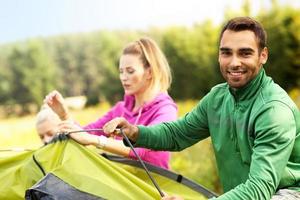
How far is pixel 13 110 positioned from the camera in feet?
82.2

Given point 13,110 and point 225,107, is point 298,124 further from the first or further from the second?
point 13,110

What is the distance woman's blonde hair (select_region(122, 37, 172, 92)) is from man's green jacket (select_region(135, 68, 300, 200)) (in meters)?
0.88

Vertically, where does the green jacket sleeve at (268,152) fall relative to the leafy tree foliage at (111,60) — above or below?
above

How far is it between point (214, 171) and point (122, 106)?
2.89 meters

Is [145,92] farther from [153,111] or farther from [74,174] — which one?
[74,174]

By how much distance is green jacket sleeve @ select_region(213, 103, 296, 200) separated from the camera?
2229 mm

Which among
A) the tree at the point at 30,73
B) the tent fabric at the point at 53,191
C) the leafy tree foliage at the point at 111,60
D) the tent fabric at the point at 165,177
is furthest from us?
the tree at the point at 30,73

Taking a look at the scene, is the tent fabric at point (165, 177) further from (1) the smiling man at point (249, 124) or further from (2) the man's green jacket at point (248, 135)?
(1) the smiling man at point (249, 124)

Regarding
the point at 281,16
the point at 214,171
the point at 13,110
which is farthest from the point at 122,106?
the point at 13,110

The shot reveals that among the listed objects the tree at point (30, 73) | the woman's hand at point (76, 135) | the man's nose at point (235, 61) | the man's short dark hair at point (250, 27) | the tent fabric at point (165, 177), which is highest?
the man's short dark hair at point (250, 27)

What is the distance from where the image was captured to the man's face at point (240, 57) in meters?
2.49

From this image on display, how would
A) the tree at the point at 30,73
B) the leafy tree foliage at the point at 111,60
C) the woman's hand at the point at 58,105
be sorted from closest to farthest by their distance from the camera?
the woman's hand at the point at 58,105 < the leafy tree foliage at the point at 111,60 < the tree at the point at 30,73

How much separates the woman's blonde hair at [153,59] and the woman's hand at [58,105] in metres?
0.55

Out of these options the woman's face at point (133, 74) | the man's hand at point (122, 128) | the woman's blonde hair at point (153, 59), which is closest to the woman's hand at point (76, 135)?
the man's hand at point (122, 128)
